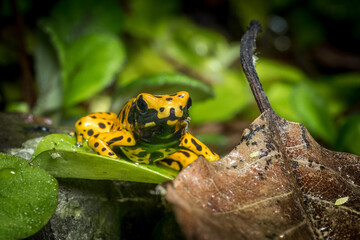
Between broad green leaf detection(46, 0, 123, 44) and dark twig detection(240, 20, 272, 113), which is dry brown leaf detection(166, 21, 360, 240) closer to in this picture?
dark twig detection(240, 20, 272, 113)

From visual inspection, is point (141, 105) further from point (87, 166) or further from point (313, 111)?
point (313, 111)

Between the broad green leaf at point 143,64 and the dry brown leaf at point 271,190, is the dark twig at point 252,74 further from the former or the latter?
the broad green leaf at point 143,64

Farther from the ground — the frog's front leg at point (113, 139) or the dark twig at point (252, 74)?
the dark twig at point (252, 74)

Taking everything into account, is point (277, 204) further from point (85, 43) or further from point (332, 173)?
point (85, 43)

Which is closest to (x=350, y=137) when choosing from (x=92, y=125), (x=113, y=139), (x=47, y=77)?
(x=113, y=139)

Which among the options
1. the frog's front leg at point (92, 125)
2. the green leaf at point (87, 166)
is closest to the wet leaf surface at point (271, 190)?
the green leaf at point (87, 166)

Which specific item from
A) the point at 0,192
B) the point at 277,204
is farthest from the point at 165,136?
the point at 0,192
